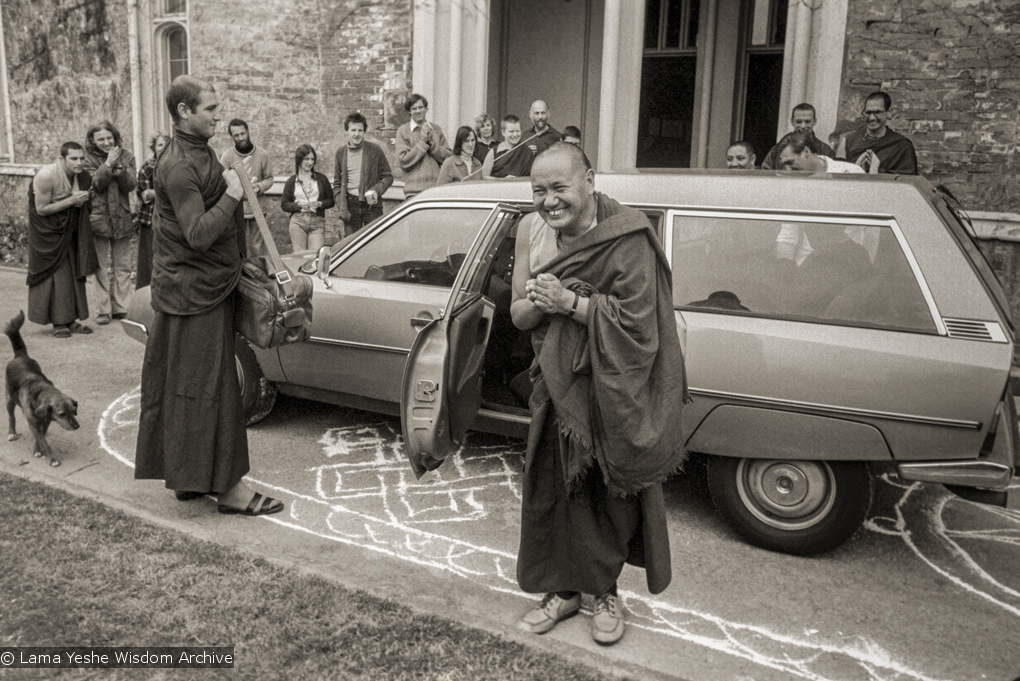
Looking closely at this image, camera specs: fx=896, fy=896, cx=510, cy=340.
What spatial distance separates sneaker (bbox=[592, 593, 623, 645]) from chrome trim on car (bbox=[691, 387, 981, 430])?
4.13ft

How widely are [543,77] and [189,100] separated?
9360mm

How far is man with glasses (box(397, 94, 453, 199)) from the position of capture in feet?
30.9

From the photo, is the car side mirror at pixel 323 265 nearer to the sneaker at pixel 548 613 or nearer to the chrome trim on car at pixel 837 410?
the chrome trim on car at pixel 837 410

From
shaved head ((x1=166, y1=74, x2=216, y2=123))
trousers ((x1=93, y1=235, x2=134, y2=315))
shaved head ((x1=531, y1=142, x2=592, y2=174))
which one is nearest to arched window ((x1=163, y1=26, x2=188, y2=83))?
trousers ((x1=93, y1=235, x2=134, y2=315))

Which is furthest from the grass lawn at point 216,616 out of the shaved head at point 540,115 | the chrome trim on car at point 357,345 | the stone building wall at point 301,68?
the stone building wall at point 301,68

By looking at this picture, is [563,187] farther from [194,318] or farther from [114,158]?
[114,158]

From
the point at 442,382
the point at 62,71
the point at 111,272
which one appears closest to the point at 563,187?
the point at 442,382

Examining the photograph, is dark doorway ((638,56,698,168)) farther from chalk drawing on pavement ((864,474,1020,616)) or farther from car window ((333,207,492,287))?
chalk drawing on pavement ((864,474,1020,616))

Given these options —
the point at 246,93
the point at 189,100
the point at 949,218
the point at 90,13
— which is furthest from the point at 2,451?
the point at 90,13

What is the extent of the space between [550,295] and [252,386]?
11.0 feet

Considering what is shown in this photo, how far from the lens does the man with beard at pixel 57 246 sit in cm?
850

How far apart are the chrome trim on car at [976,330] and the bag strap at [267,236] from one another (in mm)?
3097

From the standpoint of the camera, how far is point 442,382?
4027 millimetres

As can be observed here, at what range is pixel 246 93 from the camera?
11.9 m
